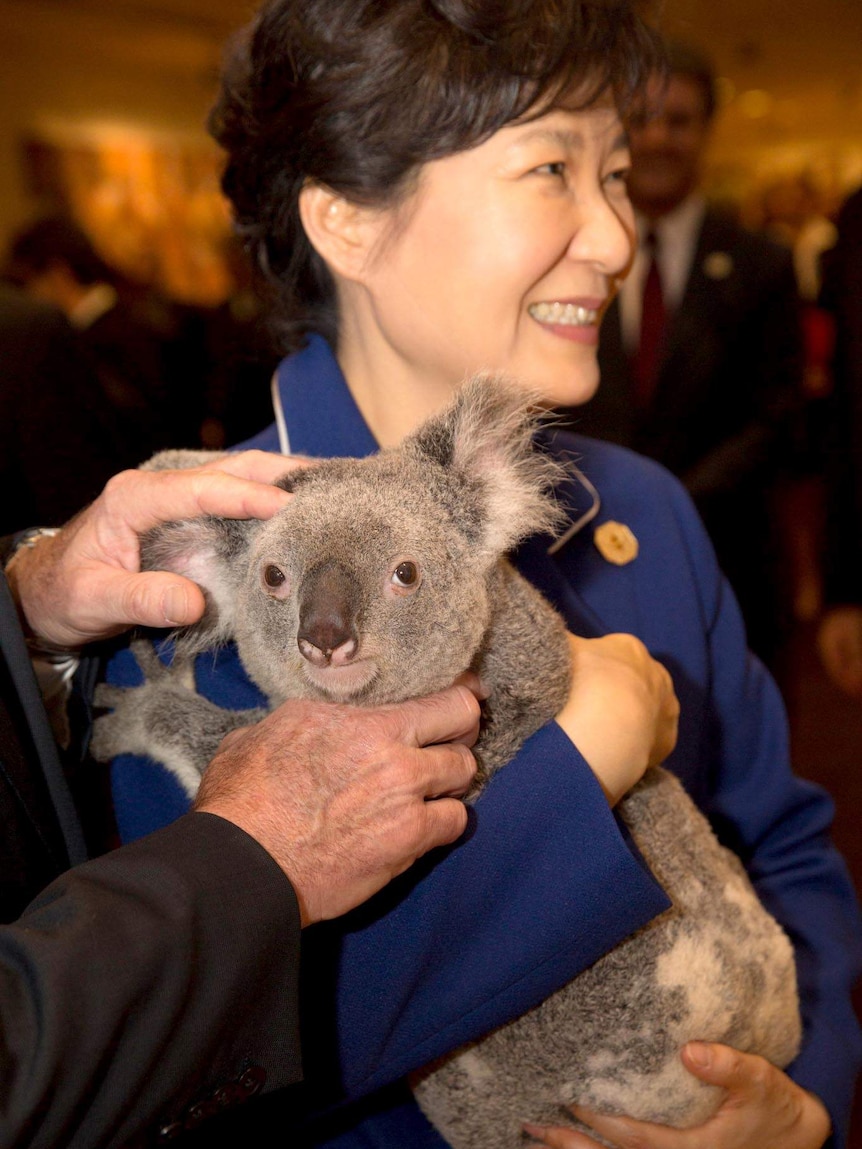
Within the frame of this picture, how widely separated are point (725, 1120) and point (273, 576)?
833 millimetres

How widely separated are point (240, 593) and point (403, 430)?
547 millimetres

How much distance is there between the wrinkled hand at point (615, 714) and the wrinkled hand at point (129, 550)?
16.4 inches

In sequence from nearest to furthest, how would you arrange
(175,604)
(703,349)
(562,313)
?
(175,604) → (562,313) → (703,349)

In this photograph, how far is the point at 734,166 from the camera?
11.3 metres

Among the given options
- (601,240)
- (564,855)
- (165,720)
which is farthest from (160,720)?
(601,240)

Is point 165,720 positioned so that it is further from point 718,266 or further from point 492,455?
point 718,266

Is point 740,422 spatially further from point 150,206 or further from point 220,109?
point 150,206

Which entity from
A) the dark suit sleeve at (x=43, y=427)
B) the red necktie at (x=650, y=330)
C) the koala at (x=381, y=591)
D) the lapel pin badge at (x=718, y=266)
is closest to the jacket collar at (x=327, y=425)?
the koala at (x=381, y=591)

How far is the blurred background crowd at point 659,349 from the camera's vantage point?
2264 mm

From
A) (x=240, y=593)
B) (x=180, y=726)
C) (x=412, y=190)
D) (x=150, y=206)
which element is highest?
(x=412, y=190)

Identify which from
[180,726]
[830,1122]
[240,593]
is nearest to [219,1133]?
[180,726]

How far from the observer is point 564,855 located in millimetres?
1106

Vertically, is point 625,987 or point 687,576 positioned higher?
point 687,576

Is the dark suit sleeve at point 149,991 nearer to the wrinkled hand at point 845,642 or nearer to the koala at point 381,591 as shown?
the koala at point 381,591
